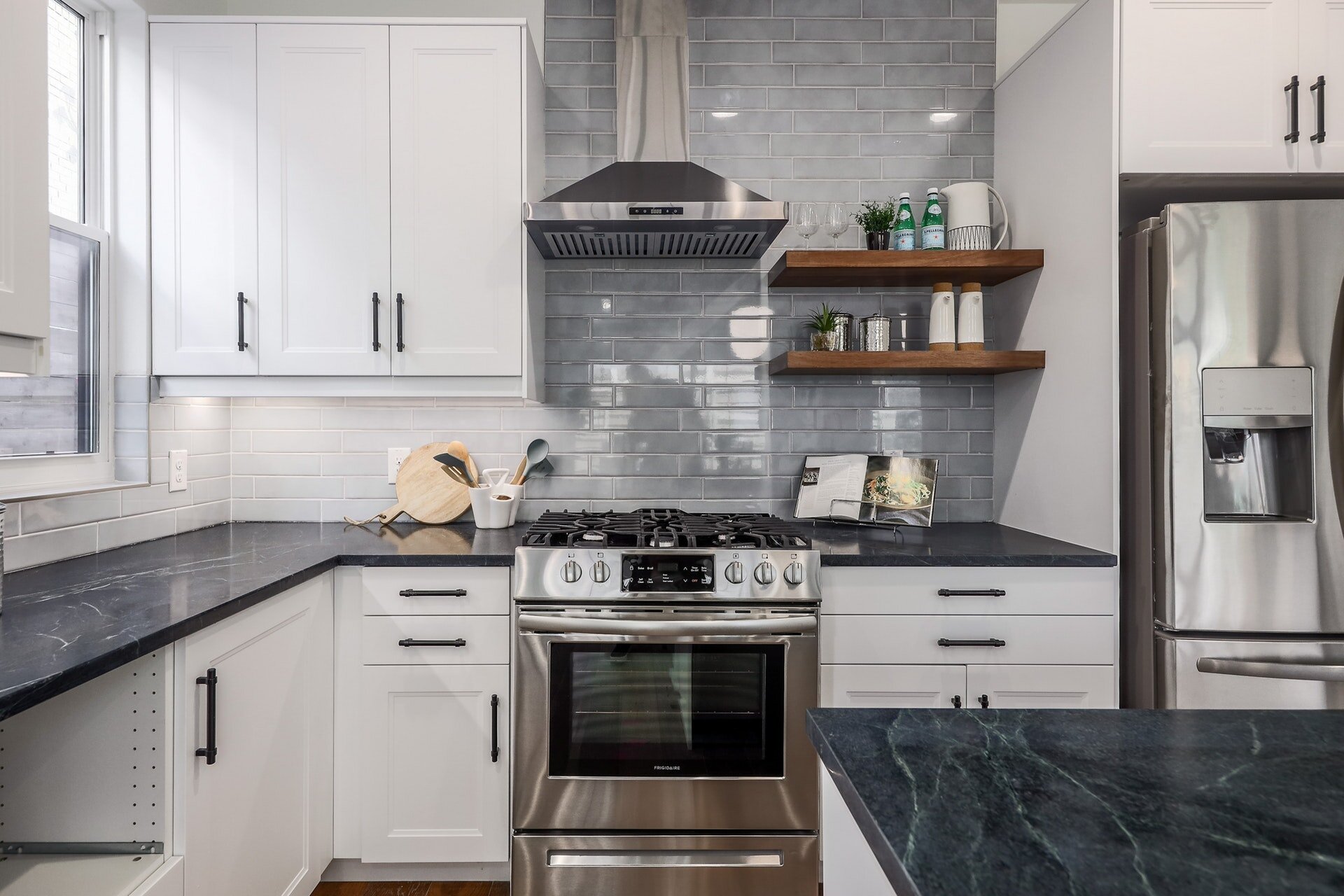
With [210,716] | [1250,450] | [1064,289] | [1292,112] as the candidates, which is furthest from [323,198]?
[1292,112]

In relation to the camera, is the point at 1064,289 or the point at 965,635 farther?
the point at 1064,289

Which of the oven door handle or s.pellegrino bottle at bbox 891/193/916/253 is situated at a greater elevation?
s.pellegrino bottle at bbox 891/193/916/253

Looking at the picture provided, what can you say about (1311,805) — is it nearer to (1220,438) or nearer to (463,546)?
(1220,438)

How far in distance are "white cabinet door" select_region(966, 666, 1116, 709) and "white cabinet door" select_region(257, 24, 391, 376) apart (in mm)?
1935

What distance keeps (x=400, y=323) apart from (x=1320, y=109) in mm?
2605

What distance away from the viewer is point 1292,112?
1.96 metres

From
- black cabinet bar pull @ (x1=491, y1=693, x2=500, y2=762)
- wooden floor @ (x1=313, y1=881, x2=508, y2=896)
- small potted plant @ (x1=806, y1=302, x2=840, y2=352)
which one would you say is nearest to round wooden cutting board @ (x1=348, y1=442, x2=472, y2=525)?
black cabinet bar pull @ (x1=491, y1=693, x2=500, y2=762)

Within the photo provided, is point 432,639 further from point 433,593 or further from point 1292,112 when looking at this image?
point 1292,112

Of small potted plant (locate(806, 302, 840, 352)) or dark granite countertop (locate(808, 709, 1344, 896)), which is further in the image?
small potted plant (locate(806, 302, 840, 352))

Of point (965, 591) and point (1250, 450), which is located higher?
point (1250, 450)

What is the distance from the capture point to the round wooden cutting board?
2.51m

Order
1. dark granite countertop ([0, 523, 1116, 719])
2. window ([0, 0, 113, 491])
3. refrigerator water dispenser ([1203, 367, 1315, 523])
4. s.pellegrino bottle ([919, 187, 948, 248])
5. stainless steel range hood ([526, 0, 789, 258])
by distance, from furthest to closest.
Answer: s.pellegrino bottle ([919, 187, 948, 248])
stainless steel range hood ([526, 0, 789, 258])
window ([0, 0, 113, 491])
refrigerator water dispenser ([1203, 367, 1315, 523])
dark granite countertop ([0, 523, 1116, 719])

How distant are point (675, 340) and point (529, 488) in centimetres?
75

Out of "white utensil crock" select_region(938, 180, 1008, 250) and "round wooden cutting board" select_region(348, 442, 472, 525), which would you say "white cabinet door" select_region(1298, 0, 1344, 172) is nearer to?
"white utensil crock" select_region(938, 180, 1008, 250)
